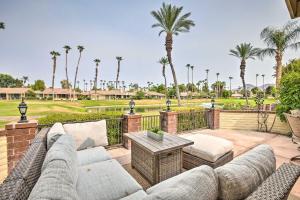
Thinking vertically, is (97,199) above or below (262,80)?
below

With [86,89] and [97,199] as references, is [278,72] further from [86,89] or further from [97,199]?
[86,89]

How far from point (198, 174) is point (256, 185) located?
0.50 metres

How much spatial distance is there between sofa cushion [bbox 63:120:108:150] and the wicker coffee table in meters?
1.00

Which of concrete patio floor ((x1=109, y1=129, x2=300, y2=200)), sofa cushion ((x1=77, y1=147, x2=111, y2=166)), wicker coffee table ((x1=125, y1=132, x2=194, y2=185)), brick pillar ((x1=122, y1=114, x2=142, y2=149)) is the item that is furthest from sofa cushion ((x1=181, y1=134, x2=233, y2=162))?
brick pillar ((x1=122, y1=114, x2=142, y2=149))

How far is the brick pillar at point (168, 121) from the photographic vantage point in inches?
207

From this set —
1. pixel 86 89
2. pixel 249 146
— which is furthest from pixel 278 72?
pixel 86 89

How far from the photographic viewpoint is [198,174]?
98 cm

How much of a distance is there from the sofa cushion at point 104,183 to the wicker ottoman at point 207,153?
59.9 inches

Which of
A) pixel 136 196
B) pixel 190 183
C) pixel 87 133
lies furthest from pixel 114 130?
pixel 190 183

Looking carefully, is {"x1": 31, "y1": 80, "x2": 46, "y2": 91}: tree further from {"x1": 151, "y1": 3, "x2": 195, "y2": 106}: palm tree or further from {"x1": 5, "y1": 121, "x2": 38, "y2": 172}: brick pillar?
{"x1": 5, "y1": 121, "x2": 38, "y2": 172}: brick pillar

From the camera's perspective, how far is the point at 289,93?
16.9 feet

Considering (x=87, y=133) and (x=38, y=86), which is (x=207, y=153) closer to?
(x=87, y=133)

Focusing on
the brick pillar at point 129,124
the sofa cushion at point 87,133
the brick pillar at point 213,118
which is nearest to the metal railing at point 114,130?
the brick pillar at point 129,124

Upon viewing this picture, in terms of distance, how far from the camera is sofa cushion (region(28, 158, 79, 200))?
762mm
